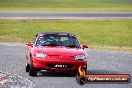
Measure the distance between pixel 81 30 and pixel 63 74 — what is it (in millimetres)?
23678

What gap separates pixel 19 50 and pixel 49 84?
12604 millimetres

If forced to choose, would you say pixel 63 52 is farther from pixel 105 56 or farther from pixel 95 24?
pixel 95 24

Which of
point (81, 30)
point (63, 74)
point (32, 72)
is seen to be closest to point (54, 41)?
point (63, 74)

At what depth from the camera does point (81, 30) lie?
Answer: 137ft

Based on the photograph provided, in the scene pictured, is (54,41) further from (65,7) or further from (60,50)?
(65,7)

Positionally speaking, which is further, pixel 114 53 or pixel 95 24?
pixel 95 24

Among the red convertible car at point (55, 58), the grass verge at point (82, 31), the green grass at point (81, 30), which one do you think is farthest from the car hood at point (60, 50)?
the green grass at point (81, 30)

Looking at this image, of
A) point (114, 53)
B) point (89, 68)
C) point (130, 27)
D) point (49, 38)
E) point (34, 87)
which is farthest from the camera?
point (130, 27)

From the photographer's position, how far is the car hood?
17094mm

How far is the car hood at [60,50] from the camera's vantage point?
17.1m

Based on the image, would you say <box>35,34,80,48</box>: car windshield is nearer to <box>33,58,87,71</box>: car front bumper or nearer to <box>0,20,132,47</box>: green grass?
<box>33,58,87,71</box>: car front bumper

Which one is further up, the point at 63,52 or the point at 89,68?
the point at 63,52

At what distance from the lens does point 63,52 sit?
1720 cm

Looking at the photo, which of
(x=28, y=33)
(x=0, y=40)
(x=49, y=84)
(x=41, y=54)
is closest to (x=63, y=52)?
(x=41, y=54)
